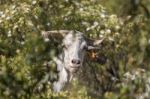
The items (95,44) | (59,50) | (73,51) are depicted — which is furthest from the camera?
(95,44)

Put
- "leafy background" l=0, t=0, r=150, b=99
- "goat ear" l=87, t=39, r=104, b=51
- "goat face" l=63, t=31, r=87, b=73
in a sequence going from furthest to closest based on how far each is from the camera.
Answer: "goat ear" l=87, t=39, r=104, b=51, "goat face" l=63, t=31, r=87, b=73, "leafy background" l=0, t=0, r=150, b=99

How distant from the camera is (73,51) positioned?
14.0 m

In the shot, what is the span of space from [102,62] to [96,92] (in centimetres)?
117

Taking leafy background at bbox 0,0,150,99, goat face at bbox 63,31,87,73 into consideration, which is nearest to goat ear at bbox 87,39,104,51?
leafy background at bbox 0,0,150,99

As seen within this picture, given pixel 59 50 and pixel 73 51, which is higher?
pixel 59 50

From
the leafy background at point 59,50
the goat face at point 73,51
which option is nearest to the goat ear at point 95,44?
the leafy background at point 59,50

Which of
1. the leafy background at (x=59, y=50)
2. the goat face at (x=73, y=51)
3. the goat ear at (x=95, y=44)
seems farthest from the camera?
the goat ear at (x=95, y=44)

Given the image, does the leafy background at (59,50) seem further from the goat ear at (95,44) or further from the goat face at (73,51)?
the goat face at (73,51)

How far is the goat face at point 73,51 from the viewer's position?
44.2 ft

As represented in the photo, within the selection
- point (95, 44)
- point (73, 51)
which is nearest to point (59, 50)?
point (73, 51)

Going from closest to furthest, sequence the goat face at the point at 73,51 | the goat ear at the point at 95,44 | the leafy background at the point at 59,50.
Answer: the leafy background at the point at 59,50 < the goat face at the point at 73,51 < the goat ear at the point at 95,44

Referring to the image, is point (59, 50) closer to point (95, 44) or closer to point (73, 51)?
point (73, 51)

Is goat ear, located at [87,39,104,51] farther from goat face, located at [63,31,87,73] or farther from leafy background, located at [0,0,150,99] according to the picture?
goat face, located at [63,31,87,73]

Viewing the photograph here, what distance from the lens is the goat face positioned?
13.5 m
